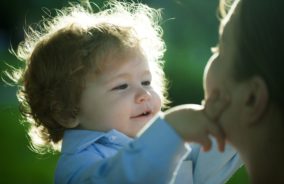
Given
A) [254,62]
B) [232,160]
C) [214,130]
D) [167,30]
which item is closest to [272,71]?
[254,62]

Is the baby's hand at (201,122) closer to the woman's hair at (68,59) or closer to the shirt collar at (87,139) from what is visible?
the shirt collar at (87,139)

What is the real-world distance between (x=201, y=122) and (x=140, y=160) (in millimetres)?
222

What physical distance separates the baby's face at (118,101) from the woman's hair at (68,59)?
0.04m

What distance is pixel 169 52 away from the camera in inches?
285

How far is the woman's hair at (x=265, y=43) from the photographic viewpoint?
54.4 inches

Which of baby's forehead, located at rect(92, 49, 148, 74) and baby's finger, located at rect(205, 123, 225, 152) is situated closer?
baby's finger, located at rect(205, 123, 225, 152)

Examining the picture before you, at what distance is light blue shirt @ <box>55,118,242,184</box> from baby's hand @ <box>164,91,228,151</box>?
34mm

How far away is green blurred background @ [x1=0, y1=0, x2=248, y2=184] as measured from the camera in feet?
17.2

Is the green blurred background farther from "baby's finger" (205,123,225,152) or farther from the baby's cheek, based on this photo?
"baby's finger" (205,123,225,152)

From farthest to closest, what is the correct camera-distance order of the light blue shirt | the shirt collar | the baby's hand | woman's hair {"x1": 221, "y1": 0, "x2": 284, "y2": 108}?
the shirt collar < the light blue shirt < the baby's hand < woman's hair {"x1": 221, "y1": 0, "x2": 284, "y2": 108}

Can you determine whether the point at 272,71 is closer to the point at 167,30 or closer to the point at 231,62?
the point at 231,62

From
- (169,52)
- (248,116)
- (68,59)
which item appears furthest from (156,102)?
(169,52)

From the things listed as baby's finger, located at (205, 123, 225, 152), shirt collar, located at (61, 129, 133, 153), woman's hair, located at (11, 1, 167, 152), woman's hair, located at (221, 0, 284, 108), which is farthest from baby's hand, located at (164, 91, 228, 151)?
woman's hair, located at (11, 1, 167, 152)

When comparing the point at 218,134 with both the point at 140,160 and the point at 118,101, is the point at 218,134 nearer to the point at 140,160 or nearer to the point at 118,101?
the point at 140,160
